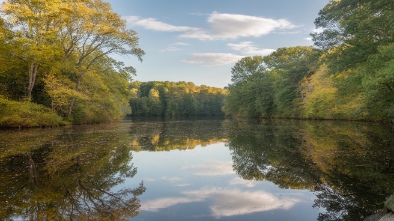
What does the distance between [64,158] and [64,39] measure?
24958 millimetres

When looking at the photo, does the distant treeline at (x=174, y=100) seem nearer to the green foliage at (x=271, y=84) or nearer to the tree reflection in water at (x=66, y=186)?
the green foliage at (x=271, y=84)

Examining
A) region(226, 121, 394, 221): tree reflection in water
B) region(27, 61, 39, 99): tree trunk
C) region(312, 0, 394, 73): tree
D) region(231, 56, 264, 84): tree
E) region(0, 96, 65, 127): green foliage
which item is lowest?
region(226, 121, 394, 221): tree reflection in water

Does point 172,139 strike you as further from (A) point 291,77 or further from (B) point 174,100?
(B) point 174,100

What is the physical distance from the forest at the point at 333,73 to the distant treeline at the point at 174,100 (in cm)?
3661

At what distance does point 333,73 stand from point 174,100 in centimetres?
9305

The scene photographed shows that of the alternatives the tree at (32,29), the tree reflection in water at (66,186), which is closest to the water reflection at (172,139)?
the tree reflection in water at (66,186)

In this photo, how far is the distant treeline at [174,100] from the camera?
362ft

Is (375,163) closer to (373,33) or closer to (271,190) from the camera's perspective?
(271,190)

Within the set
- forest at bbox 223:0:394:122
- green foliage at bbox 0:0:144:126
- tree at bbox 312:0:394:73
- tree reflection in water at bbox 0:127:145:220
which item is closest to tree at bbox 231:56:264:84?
forest at bbox 223:0:394:122

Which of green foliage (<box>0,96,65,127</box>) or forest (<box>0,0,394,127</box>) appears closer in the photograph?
forest (<box>0,0,394,127</box>)

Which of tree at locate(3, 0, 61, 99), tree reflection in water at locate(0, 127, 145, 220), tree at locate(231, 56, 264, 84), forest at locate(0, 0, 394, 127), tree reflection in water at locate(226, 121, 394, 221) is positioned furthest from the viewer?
tree at locate(231, 56, 264, 84)

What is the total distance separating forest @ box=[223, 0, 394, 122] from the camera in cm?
1803

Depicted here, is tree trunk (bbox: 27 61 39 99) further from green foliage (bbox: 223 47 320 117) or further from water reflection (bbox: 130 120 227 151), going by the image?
green foliage (bbox: 223 47 320 117)

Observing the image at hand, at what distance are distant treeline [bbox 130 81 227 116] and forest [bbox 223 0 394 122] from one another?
3661 cm
